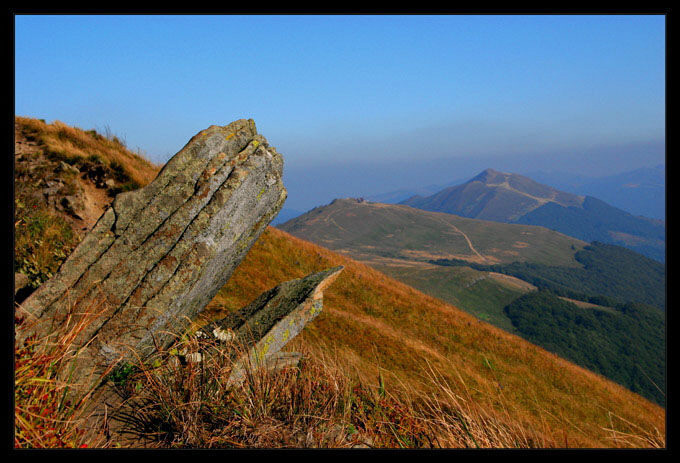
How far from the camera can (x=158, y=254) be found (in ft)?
23.7

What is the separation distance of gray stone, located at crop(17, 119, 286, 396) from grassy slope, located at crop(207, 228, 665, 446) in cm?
498

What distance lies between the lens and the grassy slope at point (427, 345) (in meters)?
14.3

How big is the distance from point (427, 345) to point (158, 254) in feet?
49.7

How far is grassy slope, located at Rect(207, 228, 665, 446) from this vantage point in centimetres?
1434

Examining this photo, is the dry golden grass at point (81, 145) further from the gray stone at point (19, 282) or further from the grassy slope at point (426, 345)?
the gray stone at point (19, 282)

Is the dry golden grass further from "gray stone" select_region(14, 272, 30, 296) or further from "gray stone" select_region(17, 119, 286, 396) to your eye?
"gray stone" select_region(17, 119, 286, 396)

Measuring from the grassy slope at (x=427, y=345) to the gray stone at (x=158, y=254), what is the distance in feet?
16.3

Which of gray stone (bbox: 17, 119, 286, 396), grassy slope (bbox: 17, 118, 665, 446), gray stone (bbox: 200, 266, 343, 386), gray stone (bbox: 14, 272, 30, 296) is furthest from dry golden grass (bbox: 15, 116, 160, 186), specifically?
gray stone (bbox: 200, 266, 343, 386)

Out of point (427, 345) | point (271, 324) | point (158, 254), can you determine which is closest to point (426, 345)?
point (427, 345)
